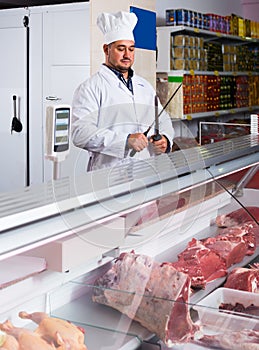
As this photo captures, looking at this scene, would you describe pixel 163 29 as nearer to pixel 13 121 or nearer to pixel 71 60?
pixel 71 60

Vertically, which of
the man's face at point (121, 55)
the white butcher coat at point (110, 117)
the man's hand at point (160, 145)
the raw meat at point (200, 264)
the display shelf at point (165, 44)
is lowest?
the raw meat at point (200, 264)

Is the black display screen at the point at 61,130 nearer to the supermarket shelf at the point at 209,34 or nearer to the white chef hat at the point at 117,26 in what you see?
the white chef hat at the point at 117,26

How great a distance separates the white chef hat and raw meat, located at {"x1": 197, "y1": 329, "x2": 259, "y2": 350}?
8.47 feet

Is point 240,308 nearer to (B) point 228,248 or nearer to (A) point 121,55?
(B) point 228,248

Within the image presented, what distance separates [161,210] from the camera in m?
2.07

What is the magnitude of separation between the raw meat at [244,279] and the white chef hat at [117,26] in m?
2.14

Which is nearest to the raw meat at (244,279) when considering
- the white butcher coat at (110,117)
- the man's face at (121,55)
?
the white butcher coat at (110,117)

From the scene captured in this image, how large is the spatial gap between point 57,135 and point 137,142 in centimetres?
131

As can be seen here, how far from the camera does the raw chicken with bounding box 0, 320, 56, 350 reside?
58.1 inches

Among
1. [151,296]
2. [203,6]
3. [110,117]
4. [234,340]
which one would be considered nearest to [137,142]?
[110,117]

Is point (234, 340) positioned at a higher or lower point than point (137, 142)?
lower

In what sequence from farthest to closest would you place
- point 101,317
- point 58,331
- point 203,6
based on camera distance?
point 203,6 → point 101,317 → point 58,331

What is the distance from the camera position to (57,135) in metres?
1.81

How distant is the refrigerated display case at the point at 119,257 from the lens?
1.58 m
